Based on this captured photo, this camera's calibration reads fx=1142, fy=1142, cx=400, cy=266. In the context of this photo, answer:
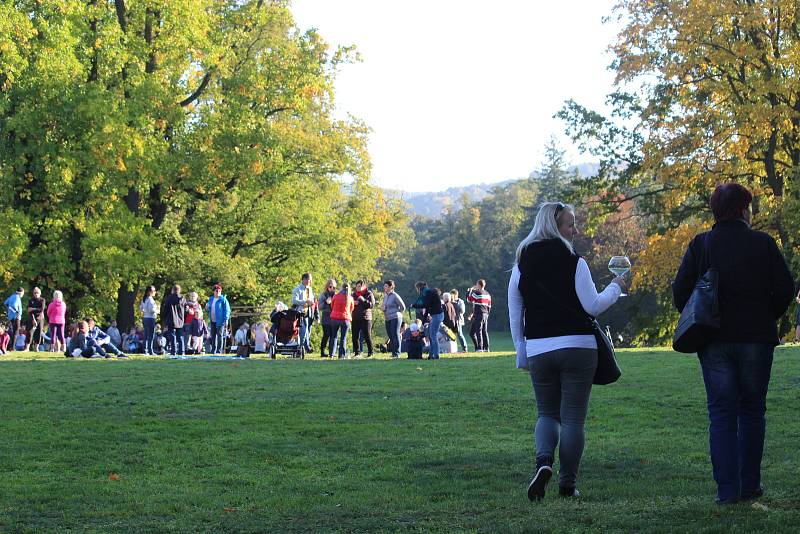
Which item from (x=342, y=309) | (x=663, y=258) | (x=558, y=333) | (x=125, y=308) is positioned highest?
(x=663, y=258)

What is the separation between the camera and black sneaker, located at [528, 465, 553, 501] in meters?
7.20

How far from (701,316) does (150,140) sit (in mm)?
31060

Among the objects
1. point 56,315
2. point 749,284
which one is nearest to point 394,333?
point 56,315

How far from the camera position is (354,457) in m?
9.80

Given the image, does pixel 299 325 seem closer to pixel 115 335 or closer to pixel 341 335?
pixel 341 335

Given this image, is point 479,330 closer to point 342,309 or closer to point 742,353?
point 342,309

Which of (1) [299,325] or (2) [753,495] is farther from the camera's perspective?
(1) [299,325]

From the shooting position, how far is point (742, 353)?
6.80 m

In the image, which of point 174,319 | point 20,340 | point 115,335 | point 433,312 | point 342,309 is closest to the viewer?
point 433,312

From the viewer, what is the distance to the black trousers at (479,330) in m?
30.9

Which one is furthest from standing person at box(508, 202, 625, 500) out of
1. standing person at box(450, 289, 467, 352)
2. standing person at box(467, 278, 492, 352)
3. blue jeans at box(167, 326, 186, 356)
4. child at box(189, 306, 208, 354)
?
child at box(189, 306, 208, 354)

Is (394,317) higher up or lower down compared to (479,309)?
lower down

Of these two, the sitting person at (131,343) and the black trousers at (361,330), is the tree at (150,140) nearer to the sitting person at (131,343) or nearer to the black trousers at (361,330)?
the sitting person at (131,343)

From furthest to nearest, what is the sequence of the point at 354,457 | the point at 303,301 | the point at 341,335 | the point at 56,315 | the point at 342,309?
the point at 56,315, the point at 303,301, the point at 341,335, the point at 342,309, the point at 354,457
